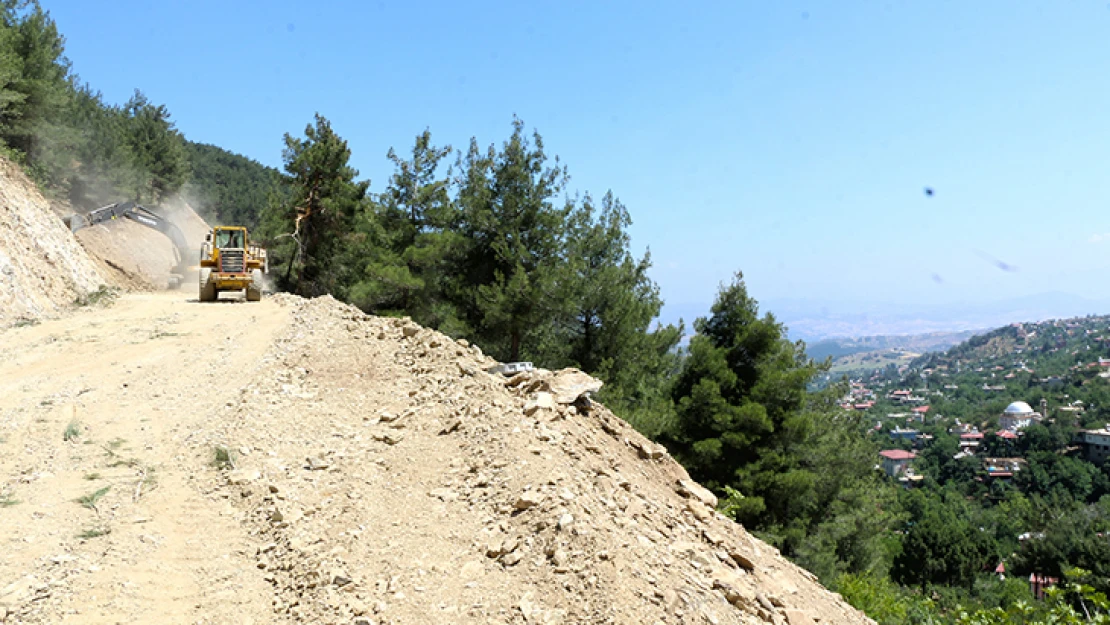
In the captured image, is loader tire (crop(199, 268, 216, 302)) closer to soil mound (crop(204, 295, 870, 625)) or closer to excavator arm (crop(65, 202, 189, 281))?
soil mound (crop(204, 295, 870, 625))

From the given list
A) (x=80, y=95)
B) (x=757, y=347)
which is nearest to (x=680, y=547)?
(x=757, y=347)

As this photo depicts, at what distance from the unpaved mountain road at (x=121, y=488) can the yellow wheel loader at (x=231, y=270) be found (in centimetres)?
718

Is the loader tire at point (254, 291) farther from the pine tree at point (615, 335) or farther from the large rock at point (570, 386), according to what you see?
the large rock at point (570, 386)

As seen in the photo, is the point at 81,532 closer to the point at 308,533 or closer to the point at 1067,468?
the point at 308,533

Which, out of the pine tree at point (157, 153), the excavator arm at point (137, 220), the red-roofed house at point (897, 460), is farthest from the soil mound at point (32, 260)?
the red-roofed house at point (897, 460)

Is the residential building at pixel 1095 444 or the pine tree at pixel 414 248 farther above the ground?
the pine tree at pixel 414 248

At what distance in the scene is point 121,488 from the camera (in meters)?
6.07

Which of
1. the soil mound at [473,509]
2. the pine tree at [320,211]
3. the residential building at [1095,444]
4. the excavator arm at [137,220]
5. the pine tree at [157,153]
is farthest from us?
→ the residential building at [1095,444]

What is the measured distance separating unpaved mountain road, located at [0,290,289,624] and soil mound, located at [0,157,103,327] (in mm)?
4152

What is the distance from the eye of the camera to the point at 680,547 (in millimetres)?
5156

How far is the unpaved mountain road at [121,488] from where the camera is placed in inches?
176

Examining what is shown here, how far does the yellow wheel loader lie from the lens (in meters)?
18.7

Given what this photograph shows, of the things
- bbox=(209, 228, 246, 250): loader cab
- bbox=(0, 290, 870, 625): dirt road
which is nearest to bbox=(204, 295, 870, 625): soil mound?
bbox=(0, 290, 870, 625): dirt road

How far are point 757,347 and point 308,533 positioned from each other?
1250 cm
